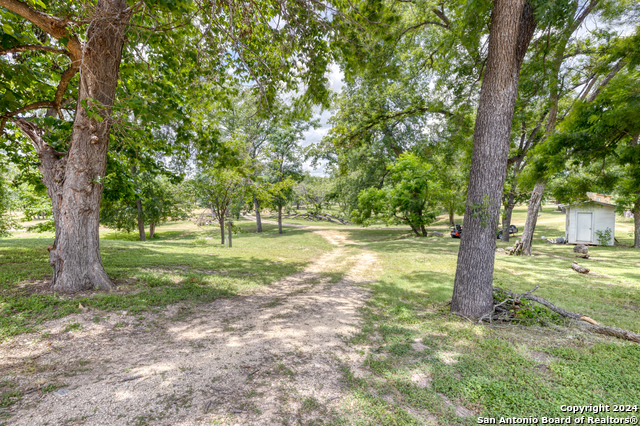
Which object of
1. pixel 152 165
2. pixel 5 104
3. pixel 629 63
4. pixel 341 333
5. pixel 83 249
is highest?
pixel 629 63

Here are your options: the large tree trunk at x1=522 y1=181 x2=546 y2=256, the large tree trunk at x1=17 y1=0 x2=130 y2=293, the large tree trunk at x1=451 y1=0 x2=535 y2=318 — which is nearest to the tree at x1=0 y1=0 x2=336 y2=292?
the large tree trunk at x1=17 y1=0 x2=130 y2=293

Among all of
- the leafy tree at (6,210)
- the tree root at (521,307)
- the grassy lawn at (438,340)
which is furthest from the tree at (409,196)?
the leafy tree at (6,210)

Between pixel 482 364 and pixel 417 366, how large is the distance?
31.7 inches

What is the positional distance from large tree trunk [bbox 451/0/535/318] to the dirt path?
92.9 inches

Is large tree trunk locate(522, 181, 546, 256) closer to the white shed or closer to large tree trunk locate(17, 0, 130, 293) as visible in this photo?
the white shed

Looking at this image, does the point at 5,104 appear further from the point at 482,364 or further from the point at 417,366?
the point at 482,364

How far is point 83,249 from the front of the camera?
16.1 feet

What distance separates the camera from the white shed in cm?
1825

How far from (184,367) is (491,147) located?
5.75 meters

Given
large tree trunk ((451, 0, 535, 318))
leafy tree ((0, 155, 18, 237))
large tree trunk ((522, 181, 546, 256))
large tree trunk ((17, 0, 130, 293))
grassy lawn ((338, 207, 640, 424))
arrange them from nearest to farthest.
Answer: grassy lawn ((338, 207, 640, 424)), large tree trunk ((451, 0, 535, 318)), large tree trunk ((17, 0, 130, 293)), large tree trunk ((522, 181, 546, 256)), leafy tree ((0, 155, 18, 237))

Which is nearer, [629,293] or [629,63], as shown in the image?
[629,63]

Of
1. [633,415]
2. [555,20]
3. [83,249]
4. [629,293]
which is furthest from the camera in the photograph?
[629,293]

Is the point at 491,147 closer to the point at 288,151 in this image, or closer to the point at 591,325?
the point at 591,325

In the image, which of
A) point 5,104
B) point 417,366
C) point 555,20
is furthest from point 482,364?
point 5,104
